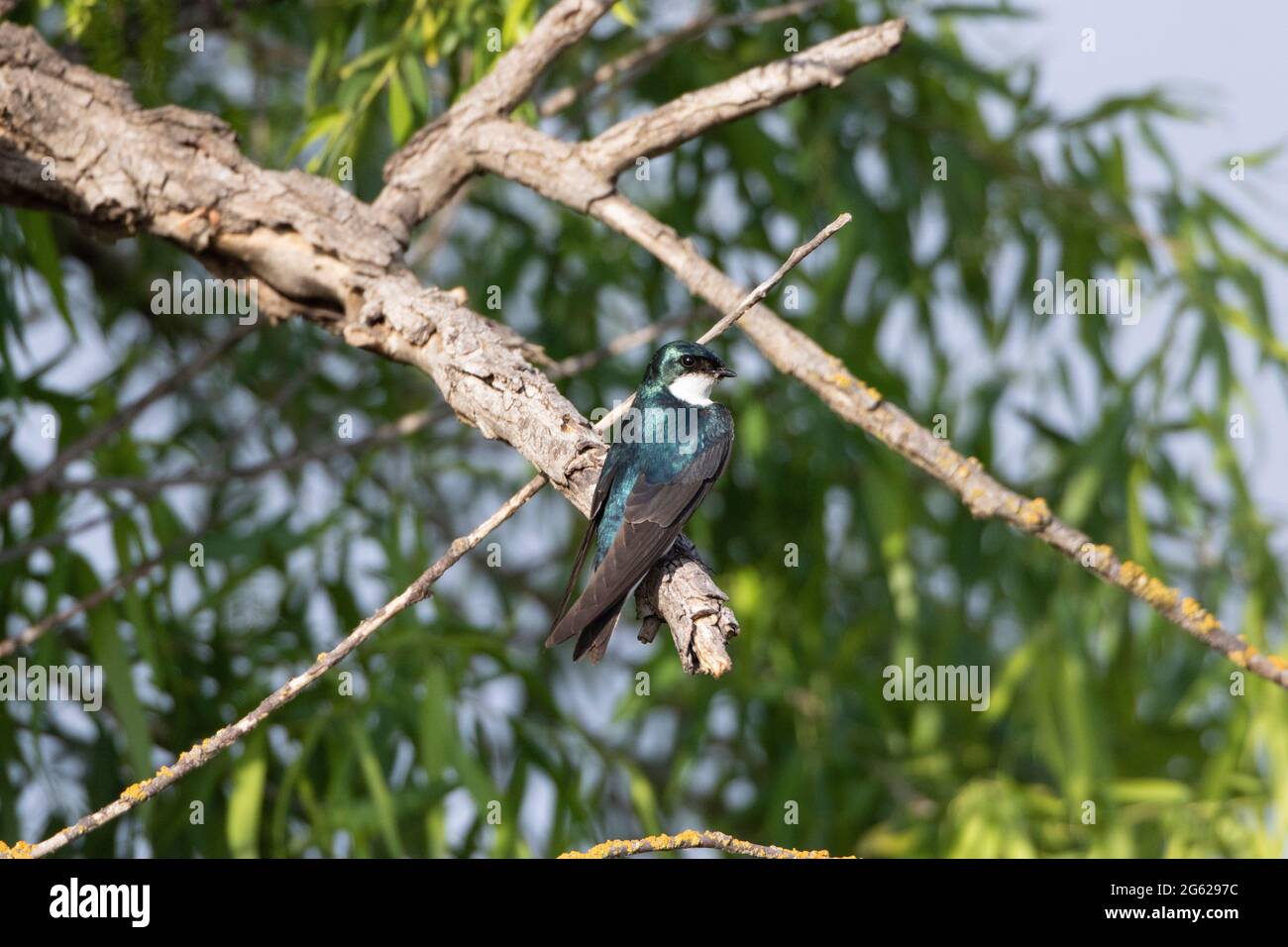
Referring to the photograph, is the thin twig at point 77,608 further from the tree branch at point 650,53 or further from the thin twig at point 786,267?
the thin twig at point 786,267

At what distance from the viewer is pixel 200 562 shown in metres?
4.67

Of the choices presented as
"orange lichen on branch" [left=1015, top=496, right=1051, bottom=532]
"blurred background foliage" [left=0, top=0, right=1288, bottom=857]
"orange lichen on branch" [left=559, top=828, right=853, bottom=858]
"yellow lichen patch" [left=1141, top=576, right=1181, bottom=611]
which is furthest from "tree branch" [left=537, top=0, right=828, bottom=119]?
"orange lichen on branch" [left=559, top=828, right=853, bottom=858]

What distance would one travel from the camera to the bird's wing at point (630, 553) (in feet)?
8.73

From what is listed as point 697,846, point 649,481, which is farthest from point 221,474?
point 697,846

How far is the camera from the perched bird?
270 centimetres

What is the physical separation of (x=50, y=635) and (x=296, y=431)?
1558mm

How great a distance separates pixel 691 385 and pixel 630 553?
1.14 metres

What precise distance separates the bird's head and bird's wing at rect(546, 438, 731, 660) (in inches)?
26.6

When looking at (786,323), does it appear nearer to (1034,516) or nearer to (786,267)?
(786,267)

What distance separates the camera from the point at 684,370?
375 cm

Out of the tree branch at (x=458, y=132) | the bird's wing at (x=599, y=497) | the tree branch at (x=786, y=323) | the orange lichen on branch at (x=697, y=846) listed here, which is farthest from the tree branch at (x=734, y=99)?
the orange lichen on branch at (x=697, y=846)

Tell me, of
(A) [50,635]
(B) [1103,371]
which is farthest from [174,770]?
(B) [1103,371]

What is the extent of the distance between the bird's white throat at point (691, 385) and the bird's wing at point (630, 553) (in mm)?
684
